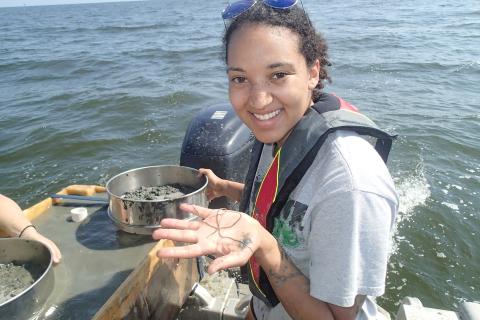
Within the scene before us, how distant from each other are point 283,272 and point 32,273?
1.35m

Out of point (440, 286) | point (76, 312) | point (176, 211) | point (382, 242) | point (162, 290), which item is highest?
point (382, 242)

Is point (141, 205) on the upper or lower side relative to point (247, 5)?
lower

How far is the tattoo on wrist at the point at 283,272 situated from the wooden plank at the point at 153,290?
0.79 m

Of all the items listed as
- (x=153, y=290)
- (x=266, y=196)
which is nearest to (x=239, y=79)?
(x=266, y=196)

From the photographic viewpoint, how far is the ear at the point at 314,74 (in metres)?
1.75

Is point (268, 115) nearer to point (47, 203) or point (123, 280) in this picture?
point (123, 280)

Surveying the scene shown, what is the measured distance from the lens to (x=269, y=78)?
1.63 m

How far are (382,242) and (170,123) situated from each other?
776 centimetres

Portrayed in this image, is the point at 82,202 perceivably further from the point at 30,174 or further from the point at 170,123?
the point at 170,123

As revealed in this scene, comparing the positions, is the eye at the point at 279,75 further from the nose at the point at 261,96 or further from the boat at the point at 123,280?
the boat at the point at 123,280

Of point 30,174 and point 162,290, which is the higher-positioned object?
point 162,290

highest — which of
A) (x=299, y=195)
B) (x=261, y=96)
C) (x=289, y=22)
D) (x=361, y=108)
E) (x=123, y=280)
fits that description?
(x=289, y=22)

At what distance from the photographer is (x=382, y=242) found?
4.47 ft

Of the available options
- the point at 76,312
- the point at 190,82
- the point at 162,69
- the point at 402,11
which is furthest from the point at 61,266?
the point at 402,11
